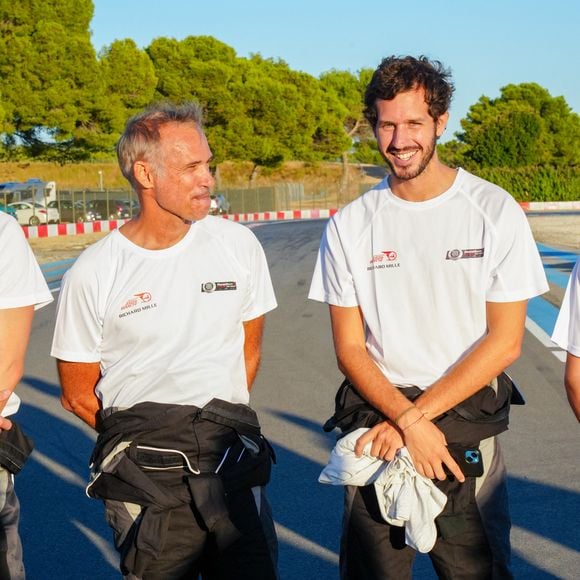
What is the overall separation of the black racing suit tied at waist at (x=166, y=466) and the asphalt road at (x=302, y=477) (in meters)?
1.66

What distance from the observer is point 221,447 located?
3.38 m

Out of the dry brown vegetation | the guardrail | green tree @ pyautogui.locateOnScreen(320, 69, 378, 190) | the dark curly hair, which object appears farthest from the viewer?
green tree @ pyautogui.locateOnScreen(320, 69, 378, 190)

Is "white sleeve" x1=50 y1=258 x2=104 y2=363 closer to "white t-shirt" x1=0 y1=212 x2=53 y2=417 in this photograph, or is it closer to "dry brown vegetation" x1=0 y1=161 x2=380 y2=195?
"white t-shirt" x1=0 y1=212 x2=53 y2=417

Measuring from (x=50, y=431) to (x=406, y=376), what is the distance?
493cm

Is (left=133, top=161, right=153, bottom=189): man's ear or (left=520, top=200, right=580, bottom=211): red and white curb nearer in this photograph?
(left=133, top=161, right=153, bottom=189): man's ear

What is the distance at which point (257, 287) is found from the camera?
11.9 feet

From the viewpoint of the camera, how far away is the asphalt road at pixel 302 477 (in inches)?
201

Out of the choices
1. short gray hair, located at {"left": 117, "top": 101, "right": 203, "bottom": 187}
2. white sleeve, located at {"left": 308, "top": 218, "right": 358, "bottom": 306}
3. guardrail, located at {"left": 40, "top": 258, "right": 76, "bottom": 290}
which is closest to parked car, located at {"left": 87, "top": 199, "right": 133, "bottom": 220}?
guardrail, located at {"left": 40, "top": 258, "right": 76, "bottom": 290}

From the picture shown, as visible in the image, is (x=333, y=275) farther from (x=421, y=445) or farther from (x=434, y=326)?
(x=421, y=445)

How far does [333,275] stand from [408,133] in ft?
1.78

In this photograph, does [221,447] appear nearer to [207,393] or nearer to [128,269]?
[207,393]

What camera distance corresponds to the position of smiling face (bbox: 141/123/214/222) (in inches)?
137

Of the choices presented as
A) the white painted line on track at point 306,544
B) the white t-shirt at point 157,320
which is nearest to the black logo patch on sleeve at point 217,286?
the white t-shirt at point 157,320

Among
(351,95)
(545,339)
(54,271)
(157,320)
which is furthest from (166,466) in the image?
(351,95)
